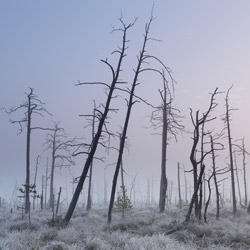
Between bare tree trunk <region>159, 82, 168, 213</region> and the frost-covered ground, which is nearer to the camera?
the frost-covered ground

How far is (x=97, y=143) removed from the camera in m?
11.2

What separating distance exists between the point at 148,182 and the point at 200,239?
3458 inches

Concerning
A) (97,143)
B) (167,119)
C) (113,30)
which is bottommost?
(97,143)

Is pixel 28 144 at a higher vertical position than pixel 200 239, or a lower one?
higher

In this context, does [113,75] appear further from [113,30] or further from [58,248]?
[58,248]

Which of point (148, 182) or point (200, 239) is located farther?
point (148, 182)

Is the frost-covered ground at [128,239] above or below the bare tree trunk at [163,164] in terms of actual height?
below

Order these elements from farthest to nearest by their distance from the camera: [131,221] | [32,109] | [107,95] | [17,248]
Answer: [32,109], [107,95], [131,221], [17,248]

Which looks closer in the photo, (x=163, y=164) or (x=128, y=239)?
(x=128, y=239)

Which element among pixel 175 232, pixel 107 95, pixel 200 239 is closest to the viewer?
pixel 200 239

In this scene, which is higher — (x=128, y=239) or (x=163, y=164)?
(x=163, y=164)

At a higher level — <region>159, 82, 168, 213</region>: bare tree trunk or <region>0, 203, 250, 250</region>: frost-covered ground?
<region>159, 82, 168, 213</region>: bare tree trunk

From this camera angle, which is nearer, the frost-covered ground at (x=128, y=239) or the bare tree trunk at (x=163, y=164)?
the frost-covered ground at (x=128, y=239)

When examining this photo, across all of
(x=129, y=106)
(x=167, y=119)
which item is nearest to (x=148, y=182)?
(x=167, y=119)
